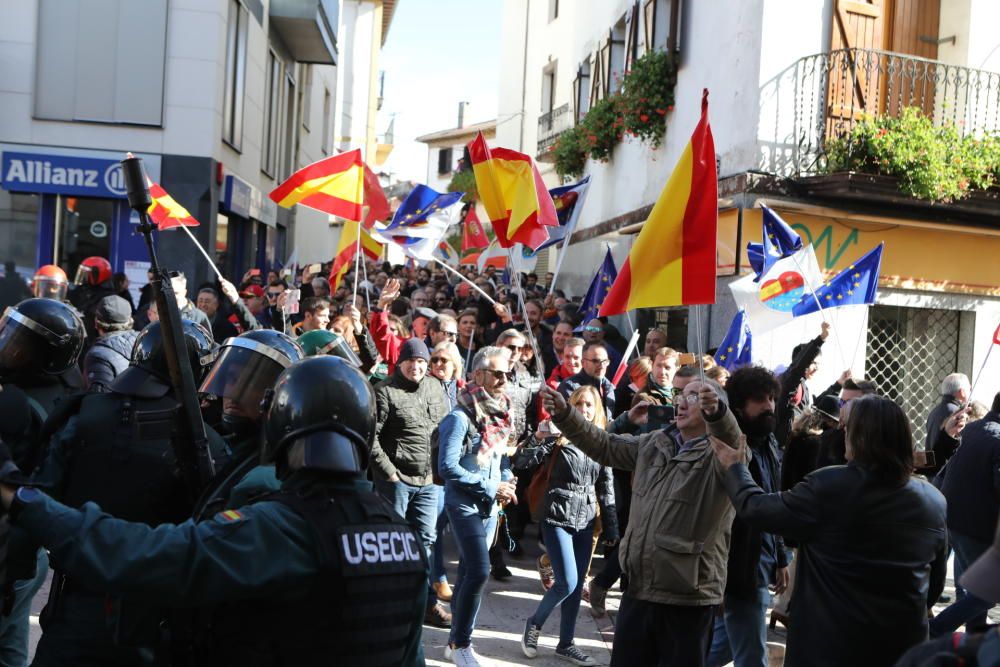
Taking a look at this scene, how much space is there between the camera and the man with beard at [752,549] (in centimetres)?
488

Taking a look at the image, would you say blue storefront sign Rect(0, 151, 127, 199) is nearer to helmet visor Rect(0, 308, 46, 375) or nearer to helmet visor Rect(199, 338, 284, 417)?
helmet visor Rect(0, 308, 46, 375)

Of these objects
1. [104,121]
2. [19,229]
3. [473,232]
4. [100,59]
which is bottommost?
[19,229]

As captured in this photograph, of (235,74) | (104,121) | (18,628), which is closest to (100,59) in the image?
(104,121)

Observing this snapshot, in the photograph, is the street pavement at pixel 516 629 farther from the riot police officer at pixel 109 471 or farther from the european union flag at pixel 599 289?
the european union flag at pixel 599 289

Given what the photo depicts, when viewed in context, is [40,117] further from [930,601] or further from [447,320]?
[930,601]

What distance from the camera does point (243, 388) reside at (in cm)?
324

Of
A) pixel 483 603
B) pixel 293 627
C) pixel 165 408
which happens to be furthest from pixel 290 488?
pixel 483 603

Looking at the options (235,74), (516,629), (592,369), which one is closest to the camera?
(516,629)

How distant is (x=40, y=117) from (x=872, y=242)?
434 inches

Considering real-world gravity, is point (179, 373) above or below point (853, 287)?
below

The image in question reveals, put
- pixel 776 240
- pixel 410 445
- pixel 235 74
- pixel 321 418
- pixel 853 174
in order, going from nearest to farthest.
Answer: pixel 321 418
pixel 410 445
pixel 776 240
pixel 853 174
pixel 235 74

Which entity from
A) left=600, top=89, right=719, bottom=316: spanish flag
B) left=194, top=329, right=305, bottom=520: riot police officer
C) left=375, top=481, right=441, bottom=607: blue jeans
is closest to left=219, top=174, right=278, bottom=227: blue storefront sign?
left=375, top=481, right=441, bottom=607: blue jeans

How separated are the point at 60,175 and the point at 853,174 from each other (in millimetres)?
10277

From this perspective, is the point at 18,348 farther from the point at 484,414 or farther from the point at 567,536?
the point at 567,536
